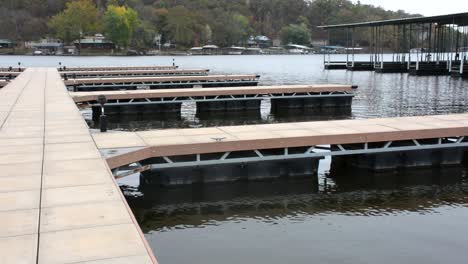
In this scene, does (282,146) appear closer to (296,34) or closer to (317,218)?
(317,218)

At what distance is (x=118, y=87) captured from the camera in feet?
116

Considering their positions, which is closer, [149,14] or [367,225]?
[367,225]

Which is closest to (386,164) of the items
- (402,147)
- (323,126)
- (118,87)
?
(402,147)

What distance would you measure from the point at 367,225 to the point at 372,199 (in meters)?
1.96

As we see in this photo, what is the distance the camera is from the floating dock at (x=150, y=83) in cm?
3466

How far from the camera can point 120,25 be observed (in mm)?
147625

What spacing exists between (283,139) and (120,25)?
140906mm

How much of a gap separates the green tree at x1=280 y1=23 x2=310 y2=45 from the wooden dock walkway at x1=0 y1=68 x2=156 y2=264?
187 m

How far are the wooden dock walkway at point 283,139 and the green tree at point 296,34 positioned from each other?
183 metres

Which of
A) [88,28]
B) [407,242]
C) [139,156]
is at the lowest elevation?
[407,242]

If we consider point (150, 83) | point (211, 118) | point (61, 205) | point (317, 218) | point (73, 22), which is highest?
point (73, 22)

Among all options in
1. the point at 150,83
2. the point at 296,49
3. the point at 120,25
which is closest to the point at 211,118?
the point at 150,83

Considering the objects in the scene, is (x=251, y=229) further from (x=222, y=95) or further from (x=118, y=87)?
(x=118, y=87)

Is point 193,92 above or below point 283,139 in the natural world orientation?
above
